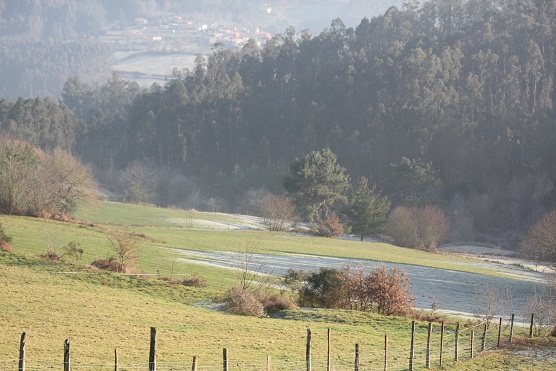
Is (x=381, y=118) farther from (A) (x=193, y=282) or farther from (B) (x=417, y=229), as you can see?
(A) (x=193, y=282)

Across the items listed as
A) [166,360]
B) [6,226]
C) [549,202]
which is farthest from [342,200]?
[166,360]

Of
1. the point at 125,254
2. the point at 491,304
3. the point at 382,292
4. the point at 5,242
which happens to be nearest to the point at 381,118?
the point at 125,254

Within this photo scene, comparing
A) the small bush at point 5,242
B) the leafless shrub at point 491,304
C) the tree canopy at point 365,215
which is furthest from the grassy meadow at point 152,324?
the tree canopy at point 365,215

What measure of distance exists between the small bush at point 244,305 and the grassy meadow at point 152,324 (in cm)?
83

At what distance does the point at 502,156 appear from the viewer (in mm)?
124625

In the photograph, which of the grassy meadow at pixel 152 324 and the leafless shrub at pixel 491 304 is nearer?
the grassy meadow at pixel 152 324

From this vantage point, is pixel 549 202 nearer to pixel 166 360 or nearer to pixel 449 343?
pixel 449 343

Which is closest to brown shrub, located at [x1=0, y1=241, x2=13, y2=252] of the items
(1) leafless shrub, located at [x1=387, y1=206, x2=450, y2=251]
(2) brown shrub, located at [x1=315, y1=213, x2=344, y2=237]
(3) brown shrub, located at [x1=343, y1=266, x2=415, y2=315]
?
A: (3) brown shrub, located at [x1=343, y1=266, x2=415, y2=315]

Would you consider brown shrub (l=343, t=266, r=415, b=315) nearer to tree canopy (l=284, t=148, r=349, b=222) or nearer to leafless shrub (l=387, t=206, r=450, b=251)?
leafless shrub (l=387, t=206, r=450, b=251)

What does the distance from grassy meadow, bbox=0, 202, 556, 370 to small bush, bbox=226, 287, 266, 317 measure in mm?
829

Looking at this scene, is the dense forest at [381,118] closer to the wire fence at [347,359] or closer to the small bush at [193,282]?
the small bush at [193,282]

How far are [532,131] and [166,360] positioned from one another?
10729cm

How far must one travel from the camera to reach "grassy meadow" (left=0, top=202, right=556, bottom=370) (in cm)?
2588

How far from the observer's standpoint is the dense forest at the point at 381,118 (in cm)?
12125
